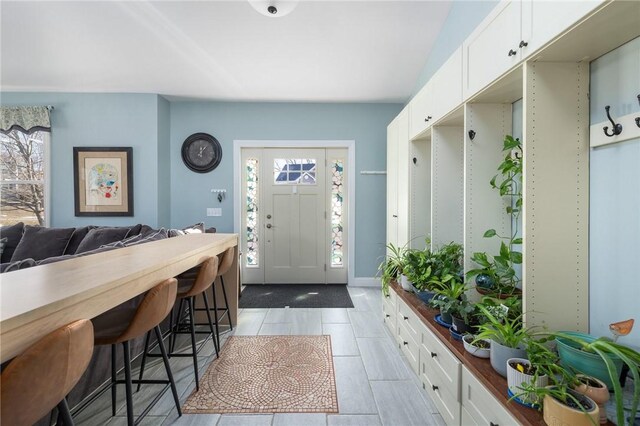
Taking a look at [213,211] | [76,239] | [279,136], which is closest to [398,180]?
[279,136]

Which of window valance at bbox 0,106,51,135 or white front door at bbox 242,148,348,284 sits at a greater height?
window valance at bbox 0,106,51,135

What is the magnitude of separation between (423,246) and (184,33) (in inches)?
124

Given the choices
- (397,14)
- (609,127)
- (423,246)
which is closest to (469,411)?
(609,127)

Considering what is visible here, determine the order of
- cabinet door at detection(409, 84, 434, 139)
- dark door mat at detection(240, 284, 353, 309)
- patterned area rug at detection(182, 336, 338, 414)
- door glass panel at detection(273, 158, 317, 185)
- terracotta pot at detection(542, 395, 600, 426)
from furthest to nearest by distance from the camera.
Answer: door glass panel at detection(273, 158, 317, 185) < dark door mat at detection(240, 284, 353, 309) < cabinet door at detection(409, 84, 434, 139) < patterned area rug at detection(182, 336, 338, 414) < terracotta pot at detection(542, 395, 600, 426)

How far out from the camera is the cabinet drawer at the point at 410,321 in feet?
6.31

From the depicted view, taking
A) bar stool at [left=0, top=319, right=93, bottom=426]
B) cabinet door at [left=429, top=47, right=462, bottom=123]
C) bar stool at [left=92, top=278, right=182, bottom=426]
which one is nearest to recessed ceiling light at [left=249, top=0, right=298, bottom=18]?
cabinet door at [left=429, top=47, right=462, bottom=123]

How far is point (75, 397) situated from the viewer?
1.58 meters

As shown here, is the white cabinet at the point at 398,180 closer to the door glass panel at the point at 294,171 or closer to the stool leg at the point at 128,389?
the door glass panel at the point at 294,171

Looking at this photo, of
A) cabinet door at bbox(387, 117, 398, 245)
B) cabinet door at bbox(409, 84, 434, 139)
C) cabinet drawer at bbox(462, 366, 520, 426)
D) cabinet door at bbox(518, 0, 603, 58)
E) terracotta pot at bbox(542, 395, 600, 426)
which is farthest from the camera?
cabinet door at bbox(387, 117, 398, 245)

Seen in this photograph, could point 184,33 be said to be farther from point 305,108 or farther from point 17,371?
point 17,371

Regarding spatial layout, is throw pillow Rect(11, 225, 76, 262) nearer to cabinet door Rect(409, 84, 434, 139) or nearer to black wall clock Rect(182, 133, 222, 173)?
black wall clock Rect(182, 133, 222, 173)

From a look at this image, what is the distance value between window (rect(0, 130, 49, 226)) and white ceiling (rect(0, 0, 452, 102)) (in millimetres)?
677

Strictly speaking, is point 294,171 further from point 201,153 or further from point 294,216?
point 201,153

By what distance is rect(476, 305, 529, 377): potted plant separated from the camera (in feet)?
3.84
